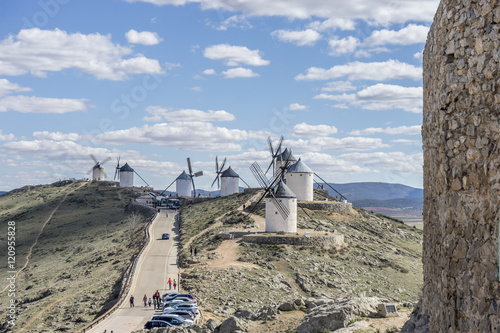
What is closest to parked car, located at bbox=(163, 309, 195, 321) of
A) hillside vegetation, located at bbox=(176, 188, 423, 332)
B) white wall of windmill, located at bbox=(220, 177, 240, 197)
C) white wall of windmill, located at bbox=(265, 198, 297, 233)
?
hillside vegetation, located at bbox=(176, 188, 423, 332)

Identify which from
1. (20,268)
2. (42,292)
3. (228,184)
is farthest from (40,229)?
(42,292)

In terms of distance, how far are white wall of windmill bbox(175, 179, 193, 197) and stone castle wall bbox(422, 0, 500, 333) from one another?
81.3 meters

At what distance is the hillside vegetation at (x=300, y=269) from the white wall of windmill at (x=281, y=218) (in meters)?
1.81

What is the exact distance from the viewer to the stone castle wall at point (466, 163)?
7176 mm

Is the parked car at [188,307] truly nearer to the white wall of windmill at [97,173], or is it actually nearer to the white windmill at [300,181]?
the white windmill at [300,181]

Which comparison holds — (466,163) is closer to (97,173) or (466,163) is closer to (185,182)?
(185,182)

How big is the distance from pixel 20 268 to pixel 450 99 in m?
56.8

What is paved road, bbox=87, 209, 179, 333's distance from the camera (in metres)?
29.4

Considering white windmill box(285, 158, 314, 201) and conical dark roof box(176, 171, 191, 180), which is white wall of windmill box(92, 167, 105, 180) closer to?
conical dark roof box(176, 171, 191, 180)

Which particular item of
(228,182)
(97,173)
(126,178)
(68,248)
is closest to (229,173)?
(228,182)

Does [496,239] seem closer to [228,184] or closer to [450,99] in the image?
[450,99]

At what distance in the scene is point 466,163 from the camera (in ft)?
25.4

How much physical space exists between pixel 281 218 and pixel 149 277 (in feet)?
47.3

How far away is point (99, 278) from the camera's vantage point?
143ft
